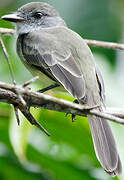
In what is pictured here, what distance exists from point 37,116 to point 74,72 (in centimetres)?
54

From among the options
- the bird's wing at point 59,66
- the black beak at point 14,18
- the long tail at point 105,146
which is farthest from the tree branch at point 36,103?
the black beak at point 14,18

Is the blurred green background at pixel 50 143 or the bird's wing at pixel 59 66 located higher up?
the bird's wing at pixel 59 66

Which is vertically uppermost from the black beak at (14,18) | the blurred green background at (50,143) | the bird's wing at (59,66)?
the black beak at (14,18)

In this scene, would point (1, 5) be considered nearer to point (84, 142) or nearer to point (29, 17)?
point (29, 17)

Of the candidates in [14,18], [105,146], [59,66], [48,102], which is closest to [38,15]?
[14,18]

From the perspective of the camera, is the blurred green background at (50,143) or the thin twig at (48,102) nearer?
the thin twig at (48,102)

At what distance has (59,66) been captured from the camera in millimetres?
3551

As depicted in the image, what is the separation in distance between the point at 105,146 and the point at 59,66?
76 cm

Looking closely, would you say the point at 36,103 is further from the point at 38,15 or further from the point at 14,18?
the point at 38,15

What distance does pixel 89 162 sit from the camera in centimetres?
383

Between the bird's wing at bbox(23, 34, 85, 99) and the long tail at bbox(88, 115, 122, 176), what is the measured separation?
255 mm

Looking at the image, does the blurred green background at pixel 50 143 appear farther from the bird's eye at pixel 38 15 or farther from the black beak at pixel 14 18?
the bird's eye at pixel 38 15

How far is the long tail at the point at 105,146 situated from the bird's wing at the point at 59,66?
0.25 meters

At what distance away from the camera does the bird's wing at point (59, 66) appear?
3383 millimetres
